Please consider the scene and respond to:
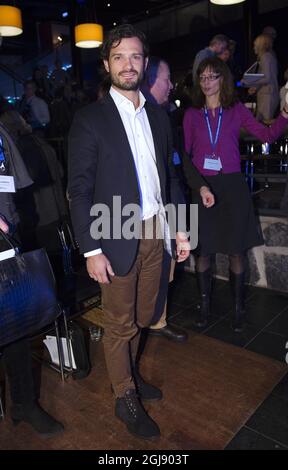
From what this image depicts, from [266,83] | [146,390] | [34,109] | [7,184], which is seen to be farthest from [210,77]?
[34,109]

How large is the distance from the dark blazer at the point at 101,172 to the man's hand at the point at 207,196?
0.84m

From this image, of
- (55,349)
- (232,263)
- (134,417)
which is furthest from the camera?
(232,263)

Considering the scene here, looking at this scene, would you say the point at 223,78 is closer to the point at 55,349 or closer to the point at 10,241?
the point at 10,241

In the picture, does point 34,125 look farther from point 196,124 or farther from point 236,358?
point 236,358

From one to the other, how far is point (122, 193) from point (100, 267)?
31 cm

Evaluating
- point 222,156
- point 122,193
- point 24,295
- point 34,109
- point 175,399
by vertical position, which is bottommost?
point 175,399

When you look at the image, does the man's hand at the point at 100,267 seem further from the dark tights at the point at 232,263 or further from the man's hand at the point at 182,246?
the dark tights at the point at 232,263

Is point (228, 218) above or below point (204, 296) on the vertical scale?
above

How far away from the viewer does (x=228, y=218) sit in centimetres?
251

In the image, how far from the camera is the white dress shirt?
1.60 m

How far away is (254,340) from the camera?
2492 millimetres

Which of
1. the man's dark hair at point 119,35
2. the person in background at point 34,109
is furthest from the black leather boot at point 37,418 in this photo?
the person in background at point 34,109

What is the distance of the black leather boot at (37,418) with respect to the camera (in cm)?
174

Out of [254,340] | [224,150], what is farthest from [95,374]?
[224,150]
